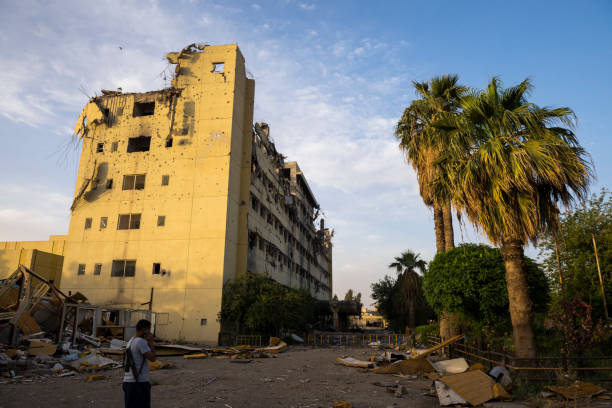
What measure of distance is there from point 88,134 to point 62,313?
882 inches

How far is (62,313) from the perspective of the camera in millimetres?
18859

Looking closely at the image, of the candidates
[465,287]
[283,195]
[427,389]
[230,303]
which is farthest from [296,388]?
[283,195]

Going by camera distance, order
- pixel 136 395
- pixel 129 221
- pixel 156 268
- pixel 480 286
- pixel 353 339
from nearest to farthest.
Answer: pixel 136 395
pixel 480 286
pixel 156 268
pixel 129 221
pixel 353 339

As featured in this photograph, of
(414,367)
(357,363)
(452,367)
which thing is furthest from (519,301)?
(357,363)

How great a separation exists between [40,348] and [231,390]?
32.4ft

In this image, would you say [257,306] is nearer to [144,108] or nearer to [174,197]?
[174,197]

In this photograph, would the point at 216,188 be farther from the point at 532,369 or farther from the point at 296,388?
the point at 532,369

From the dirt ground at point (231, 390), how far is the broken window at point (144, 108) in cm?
2742

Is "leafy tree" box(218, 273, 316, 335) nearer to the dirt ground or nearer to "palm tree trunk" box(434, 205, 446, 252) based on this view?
"palm tree trunk" box(434, 205, 446, 252)

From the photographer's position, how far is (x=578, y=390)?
8.26m

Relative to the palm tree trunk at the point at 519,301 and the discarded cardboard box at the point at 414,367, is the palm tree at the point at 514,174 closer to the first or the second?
the palm tree trunk at the point at 519,301

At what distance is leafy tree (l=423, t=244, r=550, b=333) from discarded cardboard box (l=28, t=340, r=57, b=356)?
621 inches

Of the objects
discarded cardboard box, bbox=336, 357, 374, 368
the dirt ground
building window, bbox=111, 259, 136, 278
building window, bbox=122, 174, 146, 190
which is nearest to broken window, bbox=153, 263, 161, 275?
building window, bbox=111, 259, 136, 278

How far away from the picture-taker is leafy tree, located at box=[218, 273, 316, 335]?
1136 inches
